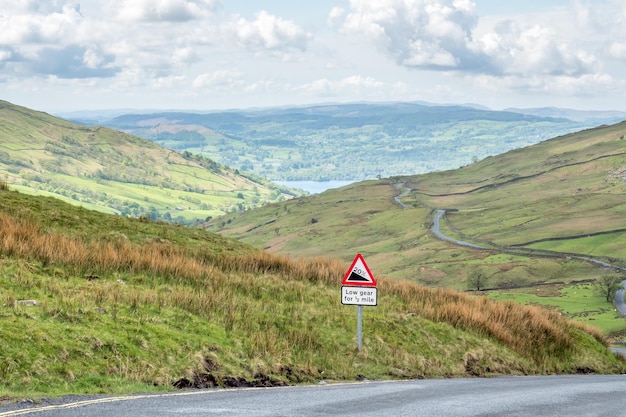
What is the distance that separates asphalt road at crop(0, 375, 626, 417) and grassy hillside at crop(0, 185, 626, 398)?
1367 millimetres

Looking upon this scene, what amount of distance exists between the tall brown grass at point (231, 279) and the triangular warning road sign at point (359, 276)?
2.51 metres

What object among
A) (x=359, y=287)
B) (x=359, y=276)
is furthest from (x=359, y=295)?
(x=359, y=276)

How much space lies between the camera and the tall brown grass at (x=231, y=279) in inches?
830

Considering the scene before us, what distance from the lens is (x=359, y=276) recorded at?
2177 cm

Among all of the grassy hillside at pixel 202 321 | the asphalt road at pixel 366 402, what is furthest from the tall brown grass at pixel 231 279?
the asphalt road at pixel 366 402

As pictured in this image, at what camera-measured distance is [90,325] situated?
54.2 ft

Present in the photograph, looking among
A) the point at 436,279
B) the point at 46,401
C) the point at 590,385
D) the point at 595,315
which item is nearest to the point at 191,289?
the point at 46,401

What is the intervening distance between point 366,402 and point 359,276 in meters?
7.86

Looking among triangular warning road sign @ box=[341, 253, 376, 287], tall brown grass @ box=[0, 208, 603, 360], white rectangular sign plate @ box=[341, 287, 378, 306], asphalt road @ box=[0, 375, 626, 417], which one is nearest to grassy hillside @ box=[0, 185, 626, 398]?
tall brown grass @ box=[0, 208, 603, 360]

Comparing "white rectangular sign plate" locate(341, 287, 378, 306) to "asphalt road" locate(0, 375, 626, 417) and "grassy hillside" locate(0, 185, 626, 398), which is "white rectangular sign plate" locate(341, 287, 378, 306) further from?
"asphalt road" locate(0, 375, 626, 417)

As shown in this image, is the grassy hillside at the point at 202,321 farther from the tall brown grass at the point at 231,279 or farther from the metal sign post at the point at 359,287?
the metal sign post at the point at 359,287

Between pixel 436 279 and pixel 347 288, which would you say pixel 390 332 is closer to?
pixel 347 288

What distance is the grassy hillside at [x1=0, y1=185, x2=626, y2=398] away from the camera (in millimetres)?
15219

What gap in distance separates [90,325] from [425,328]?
11.9m
